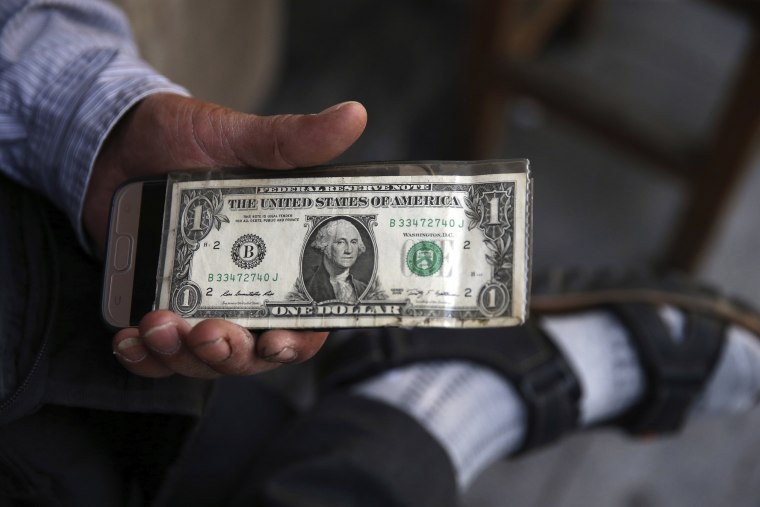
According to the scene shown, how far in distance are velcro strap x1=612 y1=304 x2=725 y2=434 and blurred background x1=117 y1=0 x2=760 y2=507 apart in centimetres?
26

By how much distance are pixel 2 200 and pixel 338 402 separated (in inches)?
14.4

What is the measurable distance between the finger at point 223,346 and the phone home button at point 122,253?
10 centimetres

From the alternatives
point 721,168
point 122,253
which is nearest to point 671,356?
point 721,168

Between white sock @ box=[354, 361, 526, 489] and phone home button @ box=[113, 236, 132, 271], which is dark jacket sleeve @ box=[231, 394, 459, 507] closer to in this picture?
white sock @ box=[354, 361, 526, 489]

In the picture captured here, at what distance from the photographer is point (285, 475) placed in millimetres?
595

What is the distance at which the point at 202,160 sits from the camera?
0.55 metres

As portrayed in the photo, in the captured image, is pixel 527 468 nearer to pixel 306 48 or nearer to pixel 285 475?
pixel 285 475

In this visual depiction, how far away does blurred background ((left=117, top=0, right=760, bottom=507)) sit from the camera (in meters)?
1.01

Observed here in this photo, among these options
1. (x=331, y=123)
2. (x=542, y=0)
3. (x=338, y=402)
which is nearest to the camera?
(x=331, y=123)

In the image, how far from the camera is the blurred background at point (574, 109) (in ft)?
3.33

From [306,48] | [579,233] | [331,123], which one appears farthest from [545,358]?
[306,48]

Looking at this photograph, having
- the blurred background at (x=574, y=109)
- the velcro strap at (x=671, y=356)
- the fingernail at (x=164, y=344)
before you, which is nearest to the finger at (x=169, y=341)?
the fingernail at (x=164, y=344)

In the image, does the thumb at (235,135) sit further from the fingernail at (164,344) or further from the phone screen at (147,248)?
the fingernail at (164,344)

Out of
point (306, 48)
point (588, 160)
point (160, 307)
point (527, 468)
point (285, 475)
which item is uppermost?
point (306, 48)
